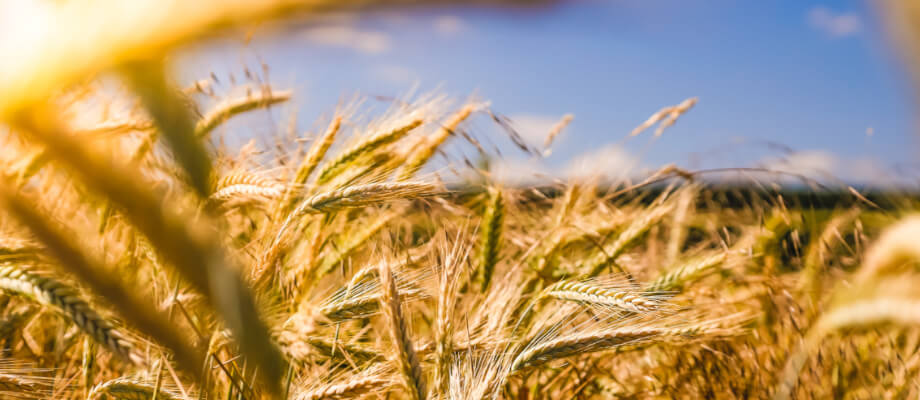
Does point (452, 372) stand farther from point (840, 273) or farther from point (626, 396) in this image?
point (840, 273)

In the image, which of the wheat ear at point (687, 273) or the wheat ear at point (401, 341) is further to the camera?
the wheat ear at point (687, 273)

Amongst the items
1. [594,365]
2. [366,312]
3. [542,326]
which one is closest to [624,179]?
[594,365]

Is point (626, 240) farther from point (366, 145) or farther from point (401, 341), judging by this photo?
point (401, 341)

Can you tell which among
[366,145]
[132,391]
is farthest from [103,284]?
[366,145]

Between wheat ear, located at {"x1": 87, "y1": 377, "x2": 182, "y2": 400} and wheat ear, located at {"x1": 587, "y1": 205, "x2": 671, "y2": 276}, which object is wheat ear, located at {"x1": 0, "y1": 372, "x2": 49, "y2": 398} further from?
wheat ear, located at {"x1": 587, "y1": 205, "x2": 671, "y2": 276}

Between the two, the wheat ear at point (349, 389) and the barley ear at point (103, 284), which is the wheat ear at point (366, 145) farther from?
the barley ear at point (103, 284)

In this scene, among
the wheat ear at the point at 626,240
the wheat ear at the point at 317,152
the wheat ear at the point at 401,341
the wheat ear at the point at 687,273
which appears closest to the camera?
the wheat ear at the point at 401,341

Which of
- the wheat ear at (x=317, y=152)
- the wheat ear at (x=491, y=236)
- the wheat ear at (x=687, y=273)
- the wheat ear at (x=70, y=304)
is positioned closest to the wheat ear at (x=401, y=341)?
the wheat ear at (x=70, y=304)

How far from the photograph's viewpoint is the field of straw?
0.39 metres

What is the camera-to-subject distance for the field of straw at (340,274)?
Result: 1.27ft

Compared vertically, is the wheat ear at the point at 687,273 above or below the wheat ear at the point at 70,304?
below

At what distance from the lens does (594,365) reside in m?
1.39

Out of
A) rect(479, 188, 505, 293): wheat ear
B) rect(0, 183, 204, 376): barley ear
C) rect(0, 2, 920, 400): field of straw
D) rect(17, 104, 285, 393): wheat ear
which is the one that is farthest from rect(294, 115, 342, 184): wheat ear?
rect(17, 104, 285, 393): wheat ear

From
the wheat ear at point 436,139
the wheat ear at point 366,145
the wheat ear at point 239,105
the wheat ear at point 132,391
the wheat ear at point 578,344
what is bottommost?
the wheat ear at point 578,344
